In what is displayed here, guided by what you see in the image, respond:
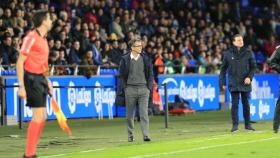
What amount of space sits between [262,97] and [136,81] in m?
12.6

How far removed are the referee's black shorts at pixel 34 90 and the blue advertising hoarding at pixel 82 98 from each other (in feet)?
36.2

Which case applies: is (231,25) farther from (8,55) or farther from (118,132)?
(118,132)

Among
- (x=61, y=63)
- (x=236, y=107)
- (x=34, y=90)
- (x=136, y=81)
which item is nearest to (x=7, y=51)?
(x=61, y=63)

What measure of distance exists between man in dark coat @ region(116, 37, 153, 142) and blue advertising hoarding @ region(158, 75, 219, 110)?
11.4 m

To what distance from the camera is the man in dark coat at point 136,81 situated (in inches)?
608

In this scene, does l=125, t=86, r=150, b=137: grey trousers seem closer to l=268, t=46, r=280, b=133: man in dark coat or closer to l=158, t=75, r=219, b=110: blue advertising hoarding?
l=268, t=46, r=280, b=133: man in dark coat

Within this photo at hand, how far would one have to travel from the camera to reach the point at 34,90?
37.2 ft

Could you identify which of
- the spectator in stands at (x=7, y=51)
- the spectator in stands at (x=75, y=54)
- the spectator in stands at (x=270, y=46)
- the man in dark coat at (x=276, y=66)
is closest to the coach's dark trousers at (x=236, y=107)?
the man in dark coat at (x=276, y=66)

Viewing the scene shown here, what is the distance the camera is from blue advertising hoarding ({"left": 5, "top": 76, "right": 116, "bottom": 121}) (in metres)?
23.3

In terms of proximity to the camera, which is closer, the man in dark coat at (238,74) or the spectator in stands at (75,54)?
the man in dark coat at (238,74)

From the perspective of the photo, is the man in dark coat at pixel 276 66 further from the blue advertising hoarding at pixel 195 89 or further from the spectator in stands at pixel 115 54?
the blue advertising hoarding at pixel 195 89

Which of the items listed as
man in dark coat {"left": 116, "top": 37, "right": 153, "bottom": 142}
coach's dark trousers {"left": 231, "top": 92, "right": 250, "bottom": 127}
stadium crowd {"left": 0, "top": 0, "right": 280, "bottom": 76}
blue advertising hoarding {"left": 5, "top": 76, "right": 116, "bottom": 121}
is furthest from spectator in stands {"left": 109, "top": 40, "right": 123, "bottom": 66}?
man in dark coat {"left": 116, "top": 37, "right": 153, "bottom": 142}

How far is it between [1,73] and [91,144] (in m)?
7.89

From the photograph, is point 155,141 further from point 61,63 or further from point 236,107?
point 61,63
